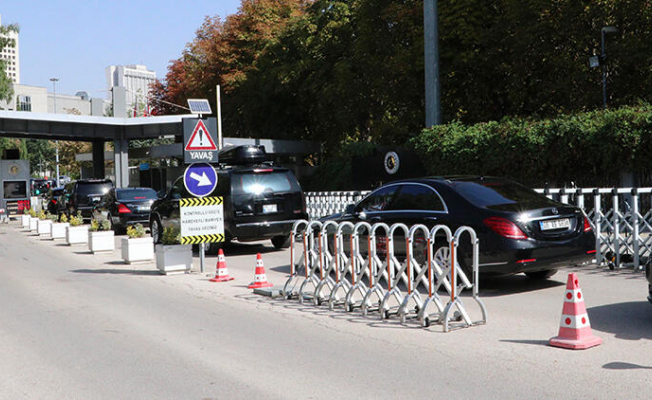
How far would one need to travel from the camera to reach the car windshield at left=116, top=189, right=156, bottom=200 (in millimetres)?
24812

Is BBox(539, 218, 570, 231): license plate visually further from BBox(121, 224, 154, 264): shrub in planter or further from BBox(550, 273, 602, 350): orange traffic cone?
BBox(121, 224, 154, 264): shrub in planter

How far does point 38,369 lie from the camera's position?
6.50 m

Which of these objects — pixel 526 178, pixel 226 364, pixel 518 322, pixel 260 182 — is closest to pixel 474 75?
pixel 526 178

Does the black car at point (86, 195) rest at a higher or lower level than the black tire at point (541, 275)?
higher

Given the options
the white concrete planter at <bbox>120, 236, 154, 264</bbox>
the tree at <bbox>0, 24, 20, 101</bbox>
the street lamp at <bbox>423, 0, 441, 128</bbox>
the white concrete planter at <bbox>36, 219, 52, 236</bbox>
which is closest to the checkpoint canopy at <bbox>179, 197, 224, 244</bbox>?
the white concrete planter at <bbox>120, 236, 154, 264</bbox>

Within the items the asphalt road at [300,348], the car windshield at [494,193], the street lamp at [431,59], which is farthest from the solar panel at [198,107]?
the street lamp at [431,59]

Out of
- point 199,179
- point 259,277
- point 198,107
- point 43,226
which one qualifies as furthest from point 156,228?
point 43,226

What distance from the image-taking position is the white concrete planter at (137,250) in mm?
15607

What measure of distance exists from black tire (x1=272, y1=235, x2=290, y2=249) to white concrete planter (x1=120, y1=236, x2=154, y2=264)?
3.09 meters

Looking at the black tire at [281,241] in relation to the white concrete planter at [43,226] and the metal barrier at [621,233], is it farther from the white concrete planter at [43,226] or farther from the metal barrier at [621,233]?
the white concrete planter at [43,226]

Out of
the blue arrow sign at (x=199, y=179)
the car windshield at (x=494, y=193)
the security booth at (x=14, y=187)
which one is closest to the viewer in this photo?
the car windshield at (x=494, y=193)

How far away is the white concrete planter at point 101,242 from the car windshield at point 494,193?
438 inches

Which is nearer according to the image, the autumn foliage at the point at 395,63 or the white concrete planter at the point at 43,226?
the white concrete planter at the point at 43,226

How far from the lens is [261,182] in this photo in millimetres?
16219
